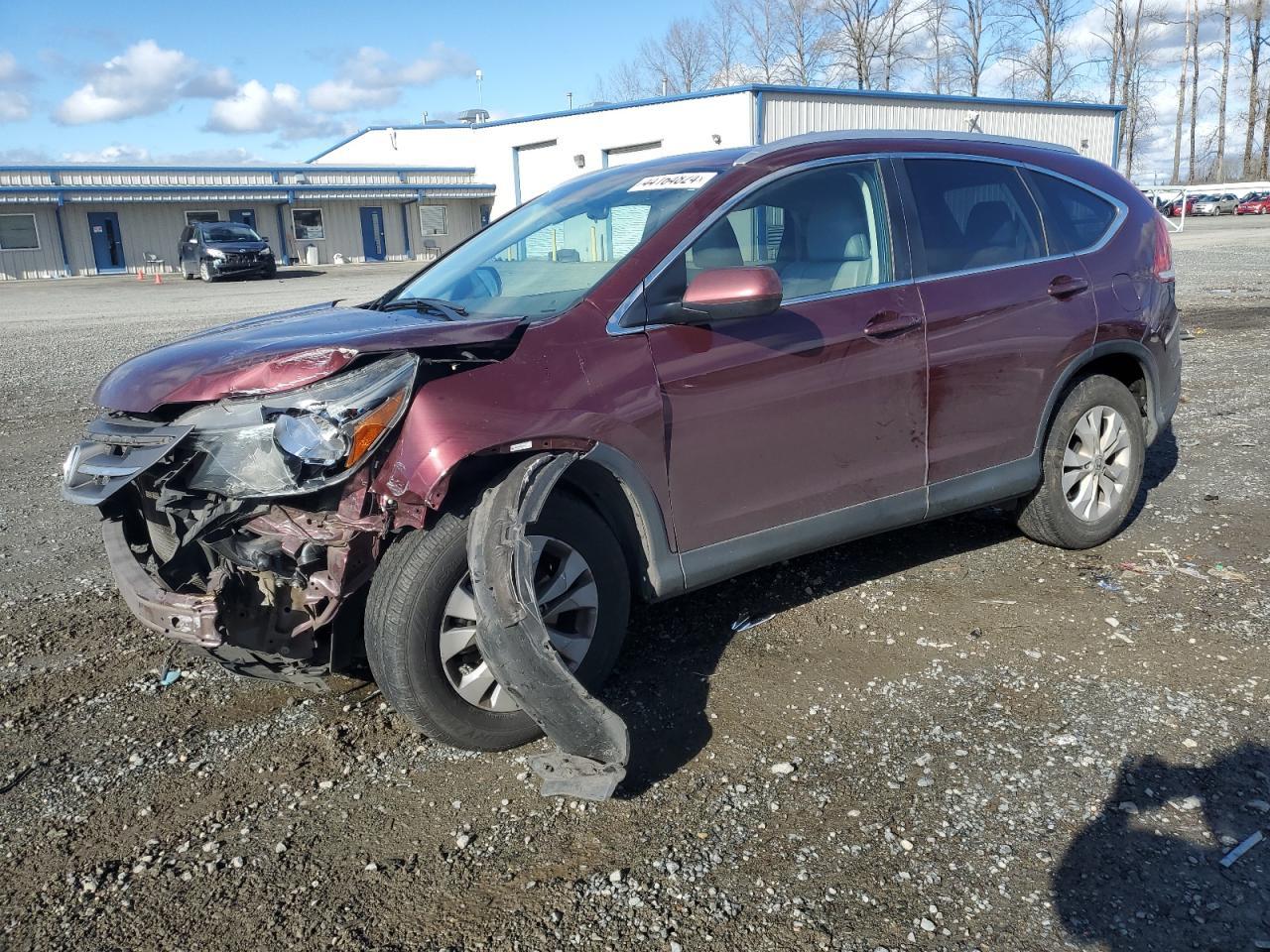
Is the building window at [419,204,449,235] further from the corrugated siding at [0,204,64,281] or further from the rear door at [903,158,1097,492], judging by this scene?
the rear door at [903,158,1097,492]

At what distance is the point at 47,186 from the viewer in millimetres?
36938

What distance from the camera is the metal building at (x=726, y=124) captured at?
1088 inches

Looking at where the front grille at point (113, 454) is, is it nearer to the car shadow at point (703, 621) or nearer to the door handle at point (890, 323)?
the car shadow at point (703, 621)

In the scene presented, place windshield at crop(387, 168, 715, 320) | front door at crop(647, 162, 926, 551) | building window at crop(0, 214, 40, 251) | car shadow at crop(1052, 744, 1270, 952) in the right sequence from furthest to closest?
building window at crop(0, 214, 40, 251), windshield at crop(387, 168, 715, 320), front door at crop(647, 162, 926, 551), car shadow at crop(1052, 744, 1270, 952)

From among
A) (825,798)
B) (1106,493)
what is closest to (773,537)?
(825,798)

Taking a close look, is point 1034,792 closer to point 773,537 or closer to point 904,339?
point 773,537

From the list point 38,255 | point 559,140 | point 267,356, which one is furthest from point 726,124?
point 38,255

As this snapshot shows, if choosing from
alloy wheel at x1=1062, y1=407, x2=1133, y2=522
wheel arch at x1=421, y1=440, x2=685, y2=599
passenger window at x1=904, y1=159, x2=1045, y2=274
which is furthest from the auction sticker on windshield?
alloy wheel at x1=1062, y1=407, x2=1133, y2=522

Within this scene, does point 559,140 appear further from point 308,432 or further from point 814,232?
point 308,432

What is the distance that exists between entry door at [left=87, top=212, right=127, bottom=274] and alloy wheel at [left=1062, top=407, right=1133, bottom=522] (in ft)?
138

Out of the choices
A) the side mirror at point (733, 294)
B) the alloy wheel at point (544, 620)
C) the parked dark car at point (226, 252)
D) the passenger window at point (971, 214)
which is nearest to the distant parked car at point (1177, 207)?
the parked dark car at point (226, 252)

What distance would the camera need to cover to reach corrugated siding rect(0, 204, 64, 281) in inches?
1467

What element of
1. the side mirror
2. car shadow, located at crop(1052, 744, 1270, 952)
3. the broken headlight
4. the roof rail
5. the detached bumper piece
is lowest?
car shadow, located at crop(1052, 744, 1270, 952)

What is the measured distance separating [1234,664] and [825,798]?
1.85m
